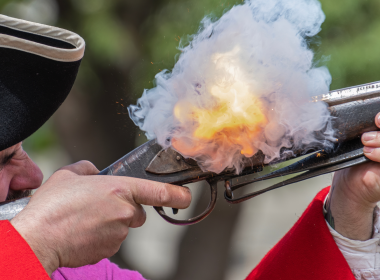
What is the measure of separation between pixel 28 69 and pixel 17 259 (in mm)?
826

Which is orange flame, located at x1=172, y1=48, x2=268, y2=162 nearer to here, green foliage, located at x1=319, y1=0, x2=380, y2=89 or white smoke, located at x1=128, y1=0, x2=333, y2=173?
white smoke, located at x1=128, y1=0, x2=333, y2=173

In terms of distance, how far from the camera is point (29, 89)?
163 centimetres

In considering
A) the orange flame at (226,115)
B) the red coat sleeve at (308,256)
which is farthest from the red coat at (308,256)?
the orange flame at (226,115)

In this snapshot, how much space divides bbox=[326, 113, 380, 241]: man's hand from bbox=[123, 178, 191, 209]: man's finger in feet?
3.23

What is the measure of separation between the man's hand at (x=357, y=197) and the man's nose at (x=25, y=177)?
5.98ft

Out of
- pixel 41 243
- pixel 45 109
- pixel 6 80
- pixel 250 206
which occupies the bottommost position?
pixel 250 206

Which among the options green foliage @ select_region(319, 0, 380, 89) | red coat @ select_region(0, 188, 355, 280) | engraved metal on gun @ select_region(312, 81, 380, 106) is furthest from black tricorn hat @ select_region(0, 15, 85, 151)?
green foliage @ select_region(319, 0, 380, 89)

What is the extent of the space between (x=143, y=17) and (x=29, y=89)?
264 centimetres

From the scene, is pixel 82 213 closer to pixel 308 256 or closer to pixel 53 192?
pixel 53 192

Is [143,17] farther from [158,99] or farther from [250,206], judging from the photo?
[250,206]

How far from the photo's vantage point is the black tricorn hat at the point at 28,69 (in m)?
1.56

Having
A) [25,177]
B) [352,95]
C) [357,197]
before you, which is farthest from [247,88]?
[25,177]

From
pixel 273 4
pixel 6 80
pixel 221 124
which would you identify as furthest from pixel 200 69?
pixel 6 80

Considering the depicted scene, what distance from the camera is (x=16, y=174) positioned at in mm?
2088
